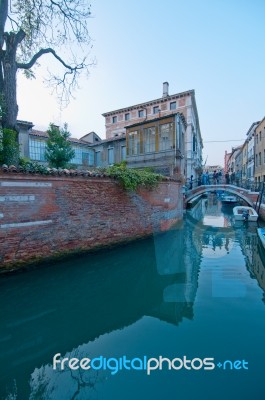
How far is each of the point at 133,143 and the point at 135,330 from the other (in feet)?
46.3

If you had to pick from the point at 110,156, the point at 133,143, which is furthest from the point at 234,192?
the point at 110,156

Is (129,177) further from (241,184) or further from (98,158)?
(98,158)

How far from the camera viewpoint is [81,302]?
477 centimetres

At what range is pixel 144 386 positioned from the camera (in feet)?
8.87

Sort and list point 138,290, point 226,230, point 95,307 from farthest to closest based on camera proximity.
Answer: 1. point 226,230
2. point 138,290
3. point 95,307

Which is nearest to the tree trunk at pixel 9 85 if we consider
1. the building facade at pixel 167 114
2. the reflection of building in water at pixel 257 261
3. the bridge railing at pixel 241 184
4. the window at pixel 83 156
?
the reflection of building in water at pixel 257 261

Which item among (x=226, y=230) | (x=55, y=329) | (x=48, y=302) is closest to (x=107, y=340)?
(x=55, y=329)

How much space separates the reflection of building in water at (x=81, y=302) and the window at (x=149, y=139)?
9693mm

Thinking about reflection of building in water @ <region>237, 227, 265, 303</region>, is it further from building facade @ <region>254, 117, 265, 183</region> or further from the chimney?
the chimney

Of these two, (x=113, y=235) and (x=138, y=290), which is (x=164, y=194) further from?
(x=138, y=290)

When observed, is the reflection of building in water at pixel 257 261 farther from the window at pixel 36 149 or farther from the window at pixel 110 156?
the window at pixel 36 149

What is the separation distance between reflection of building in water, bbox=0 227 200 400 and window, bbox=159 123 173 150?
9073 mm

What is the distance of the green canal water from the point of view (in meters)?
2.73

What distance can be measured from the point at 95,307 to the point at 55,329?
93cm
